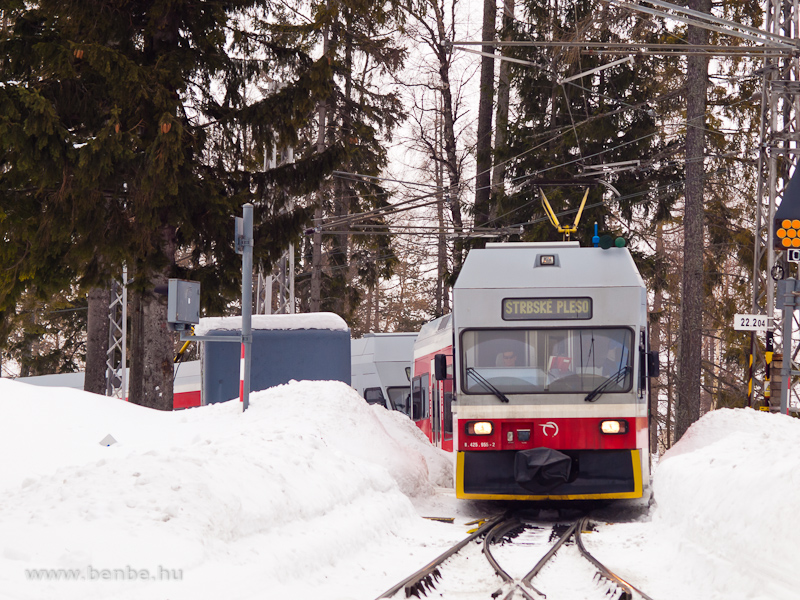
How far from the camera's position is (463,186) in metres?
29.3

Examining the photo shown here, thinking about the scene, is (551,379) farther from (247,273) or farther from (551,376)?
(247,273)

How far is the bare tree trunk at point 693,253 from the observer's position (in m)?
20.9

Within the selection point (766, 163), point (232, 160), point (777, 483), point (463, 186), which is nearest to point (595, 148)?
point (463, 186)

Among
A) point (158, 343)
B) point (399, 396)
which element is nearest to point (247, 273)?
point (158, 343)

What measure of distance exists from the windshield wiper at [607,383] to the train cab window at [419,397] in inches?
346

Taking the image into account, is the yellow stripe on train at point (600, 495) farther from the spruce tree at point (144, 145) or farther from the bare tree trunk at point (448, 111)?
the bare tree trunk at point (448, 111)

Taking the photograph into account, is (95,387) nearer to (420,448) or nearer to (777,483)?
(420,448)

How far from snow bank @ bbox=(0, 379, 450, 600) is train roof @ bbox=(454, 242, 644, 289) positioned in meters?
2.86

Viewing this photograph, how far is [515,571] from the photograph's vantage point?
775 cm

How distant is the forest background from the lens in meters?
15.0

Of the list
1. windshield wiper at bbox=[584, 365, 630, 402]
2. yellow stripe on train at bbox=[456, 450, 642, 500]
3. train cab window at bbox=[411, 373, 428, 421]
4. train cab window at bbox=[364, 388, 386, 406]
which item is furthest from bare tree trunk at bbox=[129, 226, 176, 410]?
train cab window at bbox=[364, 388, 386, 406]

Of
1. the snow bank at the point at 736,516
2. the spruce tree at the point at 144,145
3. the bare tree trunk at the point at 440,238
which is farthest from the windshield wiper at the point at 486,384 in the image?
the bare tree trunk at the point at 440,238

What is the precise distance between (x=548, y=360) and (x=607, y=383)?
2.58ft

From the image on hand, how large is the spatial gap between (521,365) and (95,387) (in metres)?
15.2
